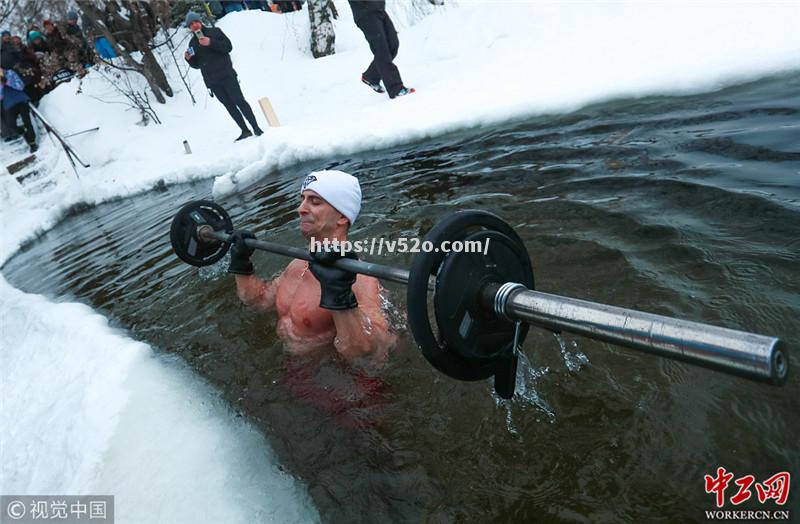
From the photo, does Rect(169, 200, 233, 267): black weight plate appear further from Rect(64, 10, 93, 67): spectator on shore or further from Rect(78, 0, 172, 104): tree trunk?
Rect(64, 10, 93, 67): spectator on shore

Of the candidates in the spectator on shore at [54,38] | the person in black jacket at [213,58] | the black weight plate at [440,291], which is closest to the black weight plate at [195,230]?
the black weight plate at [440,291]

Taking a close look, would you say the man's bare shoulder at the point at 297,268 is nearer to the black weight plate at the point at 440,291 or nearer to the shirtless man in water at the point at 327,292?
the shirtless man in water at the point at 327,292

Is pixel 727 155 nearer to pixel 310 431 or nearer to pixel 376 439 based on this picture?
pixel 376 439

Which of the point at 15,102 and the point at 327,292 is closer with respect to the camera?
the point at 327,292

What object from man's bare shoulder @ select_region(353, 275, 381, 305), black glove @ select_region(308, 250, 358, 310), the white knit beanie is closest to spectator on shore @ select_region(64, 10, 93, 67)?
the white knit beanie

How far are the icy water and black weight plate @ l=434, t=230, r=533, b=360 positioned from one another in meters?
0.68

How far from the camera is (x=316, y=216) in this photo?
283 cm

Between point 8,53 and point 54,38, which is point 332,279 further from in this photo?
point 54,38

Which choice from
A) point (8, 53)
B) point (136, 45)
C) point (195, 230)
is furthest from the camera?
point (136, 45)

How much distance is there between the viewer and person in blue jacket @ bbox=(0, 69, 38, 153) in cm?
1176

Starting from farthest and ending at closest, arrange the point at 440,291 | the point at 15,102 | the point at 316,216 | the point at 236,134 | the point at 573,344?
the point at 15,102
the point at 236,134
the point at 316,216
the point at 573,344
the point at 440,291

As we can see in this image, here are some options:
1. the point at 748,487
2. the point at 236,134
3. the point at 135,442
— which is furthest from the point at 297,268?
the point at 236,134

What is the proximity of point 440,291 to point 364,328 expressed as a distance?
120cm

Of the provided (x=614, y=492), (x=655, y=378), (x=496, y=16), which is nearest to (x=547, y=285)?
(x=655, y=378)
